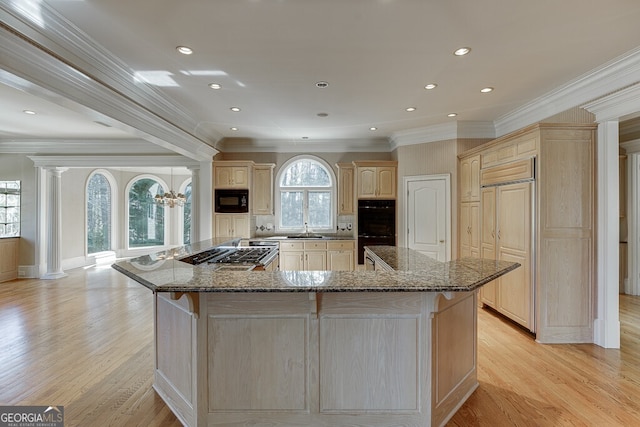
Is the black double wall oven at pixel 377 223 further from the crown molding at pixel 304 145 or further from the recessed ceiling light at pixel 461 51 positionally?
the recessed ceiling light at pixel 461 51

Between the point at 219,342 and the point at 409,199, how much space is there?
14.4 feet

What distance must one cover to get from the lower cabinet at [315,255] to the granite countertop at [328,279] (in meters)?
3.50

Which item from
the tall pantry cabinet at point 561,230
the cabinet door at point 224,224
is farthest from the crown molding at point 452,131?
the cabinet door at point 224,224

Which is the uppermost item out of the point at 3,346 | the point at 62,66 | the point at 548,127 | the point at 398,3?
the point at 398,3

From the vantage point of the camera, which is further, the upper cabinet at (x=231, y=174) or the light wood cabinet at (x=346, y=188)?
the light wood cabinet at (x=346, y=188)

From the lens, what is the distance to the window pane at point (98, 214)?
8.31 m

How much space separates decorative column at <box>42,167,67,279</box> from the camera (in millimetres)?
6500

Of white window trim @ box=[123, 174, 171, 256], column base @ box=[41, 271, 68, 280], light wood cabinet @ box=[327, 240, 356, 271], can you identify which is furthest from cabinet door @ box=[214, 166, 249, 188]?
white window trim @ box=[123, 174, 171, 256]

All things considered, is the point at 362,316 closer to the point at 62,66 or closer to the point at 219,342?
the point at 219,342

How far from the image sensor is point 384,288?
64.3 inches

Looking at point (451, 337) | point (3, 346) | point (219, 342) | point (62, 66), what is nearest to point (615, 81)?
point (451, 337)

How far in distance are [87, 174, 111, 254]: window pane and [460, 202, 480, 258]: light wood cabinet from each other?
8943 millimetres

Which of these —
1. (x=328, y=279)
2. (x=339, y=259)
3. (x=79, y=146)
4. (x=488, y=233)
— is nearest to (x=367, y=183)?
(x=339, y=259)

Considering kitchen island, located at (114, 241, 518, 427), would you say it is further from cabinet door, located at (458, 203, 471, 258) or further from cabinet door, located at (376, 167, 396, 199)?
cabinet door, located at (376, 167, 396, 199)
